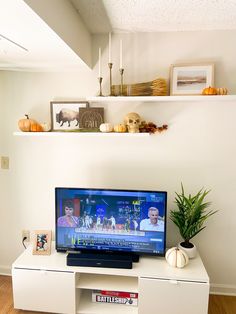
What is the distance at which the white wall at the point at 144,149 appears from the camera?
2.20 m

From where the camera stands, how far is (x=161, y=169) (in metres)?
2.32

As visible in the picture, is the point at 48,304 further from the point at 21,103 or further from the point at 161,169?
the point at 21,103

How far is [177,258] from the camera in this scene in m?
2.01

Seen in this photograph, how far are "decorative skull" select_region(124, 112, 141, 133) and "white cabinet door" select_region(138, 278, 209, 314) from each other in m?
1.19

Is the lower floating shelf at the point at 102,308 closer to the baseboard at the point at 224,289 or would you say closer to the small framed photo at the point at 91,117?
the baseboard at the point at 224,289

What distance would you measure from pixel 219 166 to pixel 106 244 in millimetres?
1206

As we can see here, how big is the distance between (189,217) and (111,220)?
2.15ft

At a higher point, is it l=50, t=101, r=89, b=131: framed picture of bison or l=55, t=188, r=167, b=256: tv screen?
l=50, t=101, r=89, b=131: framed picture of bison

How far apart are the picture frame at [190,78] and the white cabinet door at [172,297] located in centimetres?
153

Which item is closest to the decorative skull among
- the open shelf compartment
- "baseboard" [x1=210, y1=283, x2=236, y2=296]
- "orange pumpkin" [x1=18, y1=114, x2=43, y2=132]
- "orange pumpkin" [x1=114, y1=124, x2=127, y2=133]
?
"orange pumpkin" [x1=114, y1=124, x2=127, y2=133]

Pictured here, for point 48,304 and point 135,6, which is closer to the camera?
point 135,6

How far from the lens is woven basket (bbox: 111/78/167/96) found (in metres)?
2.10

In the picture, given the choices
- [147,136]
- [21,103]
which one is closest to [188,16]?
[147,136]

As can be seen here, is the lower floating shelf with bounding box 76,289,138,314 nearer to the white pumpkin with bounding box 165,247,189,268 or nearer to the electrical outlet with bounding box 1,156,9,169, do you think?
the white pumpkin with bounding box 165,247,189,268
